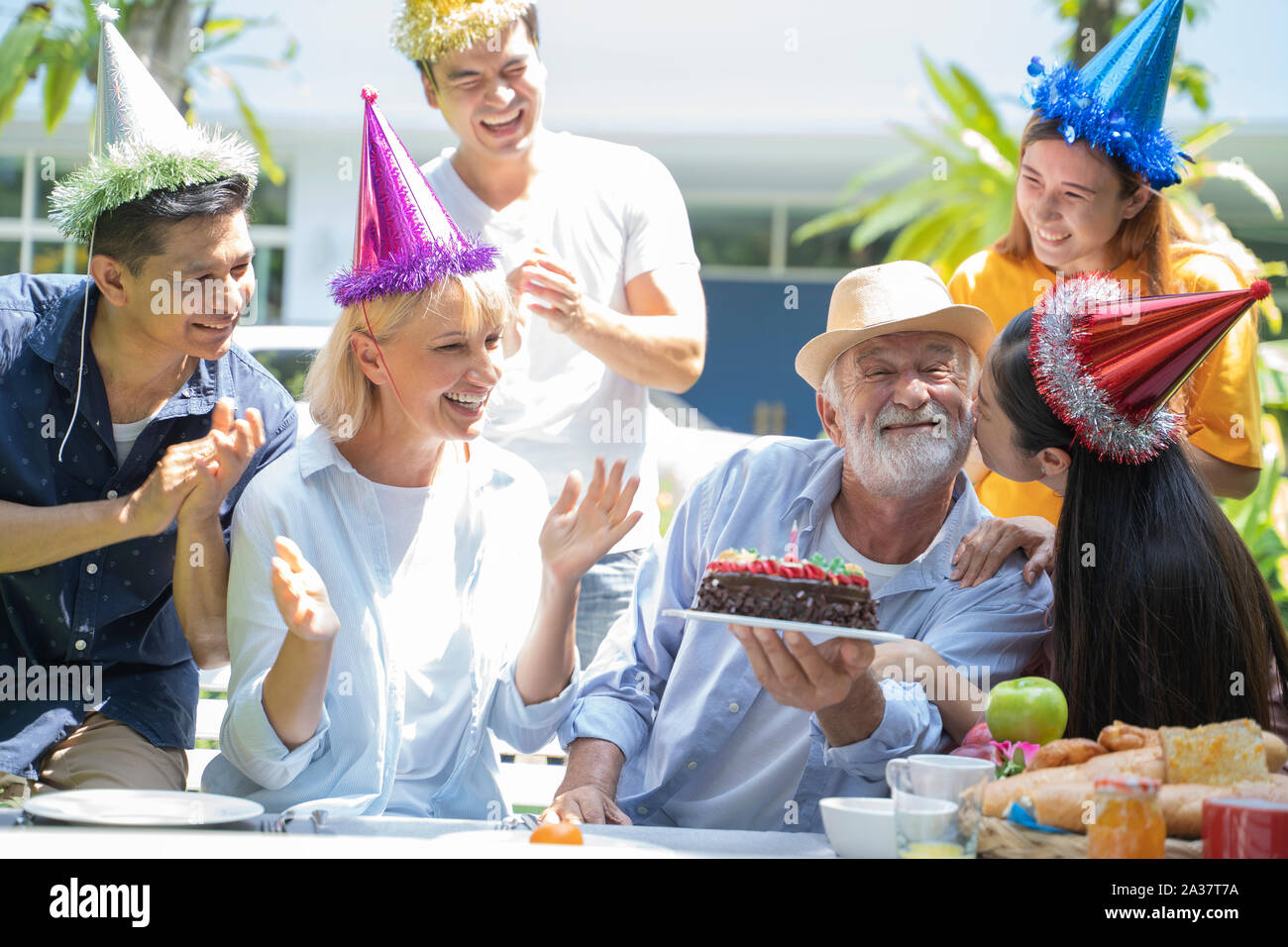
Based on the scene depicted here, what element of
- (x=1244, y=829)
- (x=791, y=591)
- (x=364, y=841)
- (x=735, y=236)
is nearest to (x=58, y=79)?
(x=735, y=236)

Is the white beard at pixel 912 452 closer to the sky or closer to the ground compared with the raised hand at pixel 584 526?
closer to the sky

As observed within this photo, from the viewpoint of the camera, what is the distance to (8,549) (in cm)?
316

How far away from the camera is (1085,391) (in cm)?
290

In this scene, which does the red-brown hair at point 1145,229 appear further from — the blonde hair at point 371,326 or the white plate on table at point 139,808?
the white plate on table at point 139,808

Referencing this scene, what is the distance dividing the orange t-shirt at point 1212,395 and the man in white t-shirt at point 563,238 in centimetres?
100

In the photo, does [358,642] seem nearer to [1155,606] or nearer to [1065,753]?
[1065,753]

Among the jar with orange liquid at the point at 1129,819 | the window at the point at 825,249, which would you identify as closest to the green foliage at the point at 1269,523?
the jar with orange liquid at the point at 1129,819

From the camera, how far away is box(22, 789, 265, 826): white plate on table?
2.24 metres

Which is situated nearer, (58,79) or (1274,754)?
(1274,754)

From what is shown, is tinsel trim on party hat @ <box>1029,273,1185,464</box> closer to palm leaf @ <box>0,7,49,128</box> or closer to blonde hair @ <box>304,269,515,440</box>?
blonde hair @ <box>304,269,515,440</box>

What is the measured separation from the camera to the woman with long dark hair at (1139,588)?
282cm

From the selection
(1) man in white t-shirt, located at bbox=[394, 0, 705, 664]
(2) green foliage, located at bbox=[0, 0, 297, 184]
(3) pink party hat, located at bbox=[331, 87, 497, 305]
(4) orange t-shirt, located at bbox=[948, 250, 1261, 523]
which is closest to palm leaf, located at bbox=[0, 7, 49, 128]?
(2) green foliage, located at bbox=[0, 0, 297, 184]

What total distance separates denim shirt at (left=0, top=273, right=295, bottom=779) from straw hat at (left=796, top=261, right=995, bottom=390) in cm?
151

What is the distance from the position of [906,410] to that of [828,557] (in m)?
0.46
